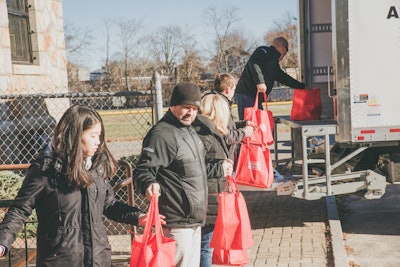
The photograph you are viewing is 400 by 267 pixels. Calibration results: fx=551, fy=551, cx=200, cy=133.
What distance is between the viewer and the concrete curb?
5.52 meters

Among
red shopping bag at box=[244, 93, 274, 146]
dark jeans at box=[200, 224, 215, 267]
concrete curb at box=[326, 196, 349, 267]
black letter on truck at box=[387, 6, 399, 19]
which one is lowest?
concrete curb at box=[326, 196, 349, 267]

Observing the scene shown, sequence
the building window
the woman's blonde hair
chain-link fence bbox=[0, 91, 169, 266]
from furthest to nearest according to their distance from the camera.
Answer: the building window < chain-link fence bbox=[0, 91, 169, 266] < the woman's blonde hair

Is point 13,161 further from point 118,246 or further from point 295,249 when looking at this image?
point 295,249

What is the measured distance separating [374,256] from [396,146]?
56.4 inches

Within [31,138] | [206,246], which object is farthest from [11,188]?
[206,246]

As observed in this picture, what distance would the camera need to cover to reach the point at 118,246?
6426 millimetres

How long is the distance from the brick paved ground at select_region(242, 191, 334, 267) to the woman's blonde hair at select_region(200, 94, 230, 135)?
5.67 feet

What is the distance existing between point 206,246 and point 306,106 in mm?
3311

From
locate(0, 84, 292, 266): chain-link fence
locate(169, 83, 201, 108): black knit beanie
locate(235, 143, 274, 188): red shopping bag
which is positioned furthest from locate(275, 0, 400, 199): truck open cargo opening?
locate(169, 83, 201, 108): black knit beanie

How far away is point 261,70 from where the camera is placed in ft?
25.5

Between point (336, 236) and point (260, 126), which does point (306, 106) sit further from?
point (336, 236)

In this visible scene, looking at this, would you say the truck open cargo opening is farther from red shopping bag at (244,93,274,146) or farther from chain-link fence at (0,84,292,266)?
chain-link fence at (0,84,292,266)

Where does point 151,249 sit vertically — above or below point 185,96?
below

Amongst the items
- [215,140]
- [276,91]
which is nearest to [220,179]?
[215,140]
